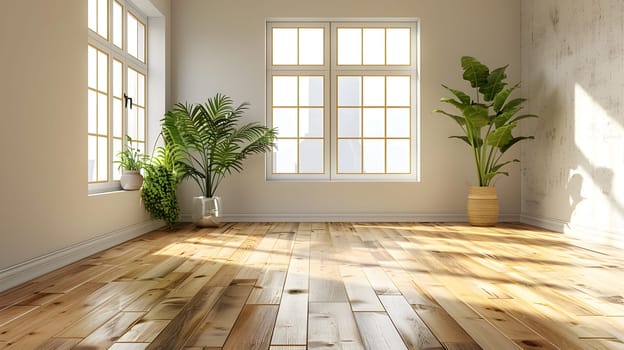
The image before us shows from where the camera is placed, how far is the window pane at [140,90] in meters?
5.39

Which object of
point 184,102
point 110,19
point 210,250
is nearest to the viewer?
point 210,250

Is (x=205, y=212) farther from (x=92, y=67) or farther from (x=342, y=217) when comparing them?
(x=92, y=67)

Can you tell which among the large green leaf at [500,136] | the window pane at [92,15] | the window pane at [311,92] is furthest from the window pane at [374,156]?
the window pane at [92,15]

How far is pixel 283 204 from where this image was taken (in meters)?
5.97

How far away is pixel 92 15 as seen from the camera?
13.8ft

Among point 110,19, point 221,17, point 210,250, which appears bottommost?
point 210,250

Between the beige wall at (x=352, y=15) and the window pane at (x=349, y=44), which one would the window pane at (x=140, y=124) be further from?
the window pane at (x=349, y=44)

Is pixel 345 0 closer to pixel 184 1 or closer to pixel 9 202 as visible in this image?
pixel 184 1

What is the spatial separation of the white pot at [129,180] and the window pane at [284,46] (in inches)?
88.9

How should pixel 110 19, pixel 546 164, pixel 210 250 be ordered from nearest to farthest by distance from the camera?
pixel 210 250, pixel 110 19, pixel 546 164

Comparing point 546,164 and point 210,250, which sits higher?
point 546,164

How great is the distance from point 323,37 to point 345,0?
474 millimetres

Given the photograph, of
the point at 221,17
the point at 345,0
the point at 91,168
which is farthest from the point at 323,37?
the point at 91,168

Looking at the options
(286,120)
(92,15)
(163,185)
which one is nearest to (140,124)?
(163,185)
